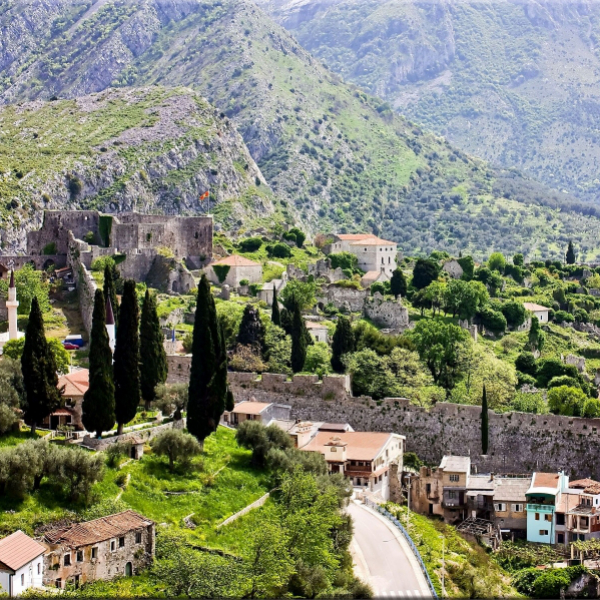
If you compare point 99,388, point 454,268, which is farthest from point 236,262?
point 99,388

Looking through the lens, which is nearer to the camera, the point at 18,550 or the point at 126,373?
the point at 18,550

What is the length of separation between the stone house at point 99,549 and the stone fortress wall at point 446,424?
23.8 metres

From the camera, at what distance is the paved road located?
5062 cm

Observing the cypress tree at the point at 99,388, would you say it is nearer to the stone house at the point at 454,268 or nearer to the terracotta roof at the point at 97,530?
the terracotta roof at the point at 97,530

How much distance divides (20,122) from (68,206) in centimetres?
2611

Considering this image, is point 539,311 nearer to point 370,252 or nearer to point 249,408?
point 370,252

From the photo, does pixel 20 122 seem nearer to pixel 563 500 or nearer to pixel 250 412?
pixel 250 412

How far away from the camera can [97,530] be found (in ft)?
147

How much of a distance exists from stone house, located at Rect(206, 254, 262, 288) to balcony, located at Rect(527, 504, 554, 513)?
4063cm

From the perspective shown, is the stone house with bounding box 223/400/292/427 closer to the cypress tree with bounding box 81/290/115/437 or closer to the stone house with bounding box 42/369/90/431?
the stone house with bounding box 42/369/90/431

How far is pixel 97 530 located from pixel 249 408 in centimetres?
2249

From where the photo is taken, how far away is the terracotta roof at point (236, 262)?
327 ft

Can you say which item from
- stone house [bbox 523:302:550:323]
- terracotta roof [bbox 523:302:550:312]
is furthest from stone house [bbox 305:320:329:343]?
terracotta roof [bbox 523:302:550:312]

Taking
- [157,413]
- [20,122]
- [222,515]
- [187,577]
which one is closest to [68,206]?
[20,122]
